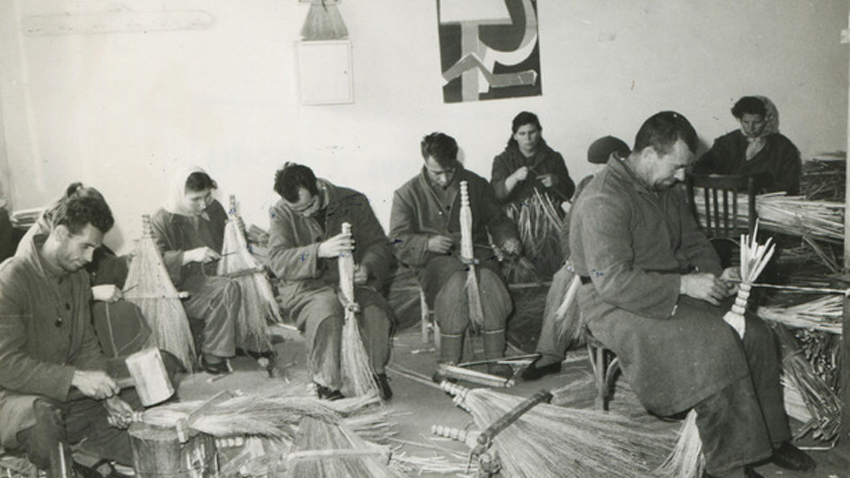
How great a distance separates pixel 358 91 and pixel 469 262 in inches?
80.2

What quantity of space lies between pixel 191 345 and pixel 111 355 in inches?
39.8

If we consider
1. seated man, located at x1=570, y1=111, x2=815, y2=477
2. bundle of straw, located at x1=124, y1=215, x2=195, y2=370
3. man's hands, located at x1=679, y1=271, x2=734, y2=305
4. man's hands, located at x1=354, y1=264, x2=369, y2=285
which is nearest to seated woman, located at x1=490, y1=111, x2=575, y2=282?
man's hands, located at x1=354, y1=264, x2=369, y2=285

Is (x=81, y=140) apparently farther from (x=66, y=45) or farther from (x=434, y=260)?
(x=434, y=260)

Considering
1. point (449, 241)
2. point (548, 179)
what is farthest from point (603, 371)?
point (548, 179)

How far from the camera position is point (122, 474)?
3.39m

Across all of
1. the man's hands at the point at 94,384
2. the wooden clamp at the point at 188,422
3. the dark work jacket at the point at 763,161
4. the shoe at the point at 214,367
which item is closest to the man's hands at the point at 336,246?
the shoe at the point at 214,367

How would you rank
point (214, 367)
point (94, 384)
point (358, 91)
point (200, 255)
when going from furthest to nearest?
point (358, 91), point (214, 367), point (200, 255), point (94, 384)

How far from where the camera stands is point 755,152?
20.2 feet

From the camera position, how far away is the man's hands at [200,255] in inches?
188

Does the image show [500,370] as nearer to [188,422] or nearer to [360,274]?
[360,274]

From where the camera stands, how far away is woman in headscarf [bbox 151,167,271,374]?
A: 4832mm

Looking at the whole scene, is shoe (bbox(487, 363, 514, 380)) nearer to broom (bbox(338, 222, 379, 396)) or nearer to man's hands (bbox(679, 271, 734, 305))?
broom (bbox(338, 222, 379, 396))

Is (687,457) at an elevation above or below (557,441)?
below

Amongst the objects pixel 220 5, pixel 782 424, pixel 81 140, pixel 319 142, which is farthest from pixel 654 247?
pixel 81 140
